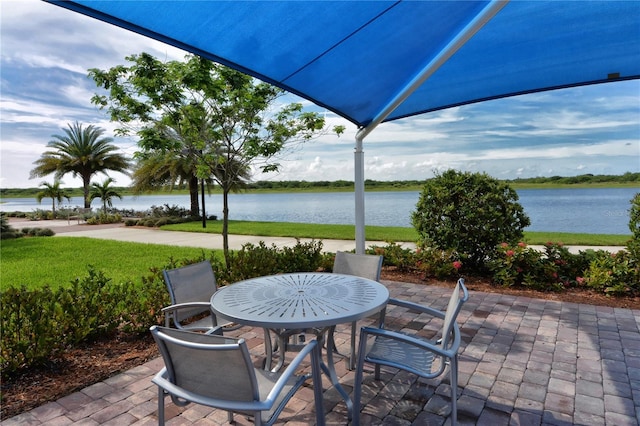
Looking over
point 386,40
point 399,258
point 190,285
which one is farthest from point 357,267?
point 399,258

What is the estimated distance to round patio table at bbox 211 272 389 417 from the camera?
84.3 inches

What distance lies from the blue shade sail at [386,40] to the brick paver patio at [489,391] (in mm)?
2487

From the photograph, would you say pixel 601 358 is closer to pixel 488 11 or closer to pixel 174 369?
pixel 488 11

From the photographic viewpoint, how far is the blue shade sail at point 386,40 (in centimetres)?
244

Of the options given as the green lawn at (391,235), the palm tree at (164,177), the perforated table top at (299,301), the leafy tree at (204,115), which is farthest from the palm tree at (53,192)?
the perforated table top at (299,301)

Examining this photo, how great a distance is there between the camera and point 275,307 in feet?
7.83

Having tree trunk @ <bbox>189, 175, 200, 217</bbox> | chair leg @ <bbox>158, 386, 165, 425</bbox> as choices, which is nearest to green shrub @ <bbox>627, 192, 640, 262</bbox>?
chair leg @ <bbox>158, 386, 165, 425</bbox>

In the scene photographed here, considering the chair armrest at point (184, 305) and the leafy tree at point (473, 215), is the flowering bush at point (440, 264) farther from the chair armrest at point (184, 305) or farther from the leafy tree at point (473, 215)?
the chair armrest at point (184, 305)

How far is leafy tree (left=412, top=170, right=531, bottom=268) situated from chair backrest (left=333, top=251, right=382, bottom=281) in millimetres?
3170

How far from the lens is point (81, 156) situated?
25016 mm

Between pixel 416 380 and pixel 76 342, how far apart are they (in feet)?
9.63

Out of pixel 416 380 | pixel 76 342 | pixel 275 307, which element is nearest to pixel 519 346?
pixel 416 380

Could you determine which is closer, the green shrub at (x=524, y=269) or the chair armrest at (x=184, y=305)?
the chair armrest at (x=184, y=305)

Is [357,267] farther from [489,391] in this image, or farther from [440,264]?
[440,264]
